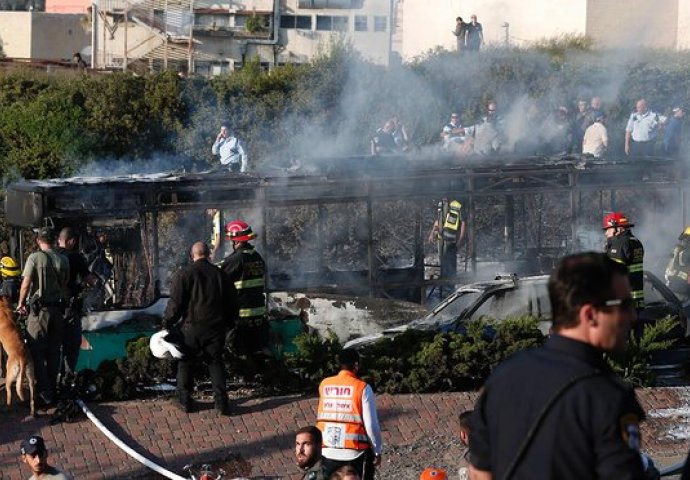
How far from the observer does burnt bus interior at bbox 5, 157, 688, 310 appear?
559 inches

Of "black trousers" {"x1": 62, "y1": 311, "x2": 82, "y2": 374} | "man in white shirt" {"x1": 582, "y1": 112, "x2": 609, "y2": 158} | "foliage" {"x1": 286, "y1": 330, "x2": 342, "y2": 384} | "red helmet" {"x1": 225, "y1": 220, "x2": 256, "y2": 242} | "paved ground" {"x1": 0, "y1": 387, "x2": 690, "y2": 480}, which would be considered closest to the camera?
"paved ground" {"x1": 0, "y1": 387, "x2": 690, "y2": 480}

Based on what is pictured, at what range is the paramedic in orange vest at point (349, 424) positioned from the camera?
7.66 metres

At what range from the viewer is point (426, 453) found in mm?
10367

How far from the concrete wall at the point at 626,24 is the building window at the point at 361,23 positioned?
7.83m

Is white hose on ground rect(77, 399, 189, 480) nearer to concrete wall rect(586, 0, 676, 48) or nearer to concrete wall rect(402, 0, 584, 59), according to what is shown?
concrete wall rect(586, 0, 676, 48)

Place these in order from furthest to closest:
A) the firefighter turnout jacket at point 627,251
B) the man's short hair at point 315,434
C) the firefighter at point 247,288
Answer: the firefighter turnout jacket at point 627,251 → the firefighter at point 247,288 → the man's short hair at point 315,434

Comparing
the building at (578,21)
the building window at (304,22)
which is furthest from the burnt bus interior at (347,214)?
the building window at (304,22)

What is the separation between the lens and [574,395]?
12.1 ft

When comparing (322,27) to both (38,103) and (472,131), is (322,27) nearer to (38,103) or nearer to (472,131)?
(38,103)

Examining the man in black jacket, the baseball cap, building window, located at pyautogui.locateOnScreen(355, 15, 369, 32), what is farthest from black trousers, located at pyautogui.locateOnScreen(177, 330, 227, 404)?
building window, located at pyautogui.locateOnScreen(355, 15, 369, 32)

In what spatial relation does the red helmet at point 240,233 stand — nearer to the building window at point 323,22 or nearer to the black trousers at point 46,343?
the black trousers at point 46,343

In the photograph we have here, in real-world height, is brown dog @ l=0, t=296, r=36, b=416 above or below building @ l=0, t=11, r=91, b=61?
below

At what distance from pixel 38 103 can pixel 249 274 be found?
60.9ft

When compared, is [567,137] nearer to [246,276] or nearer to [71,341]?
[246,276]
